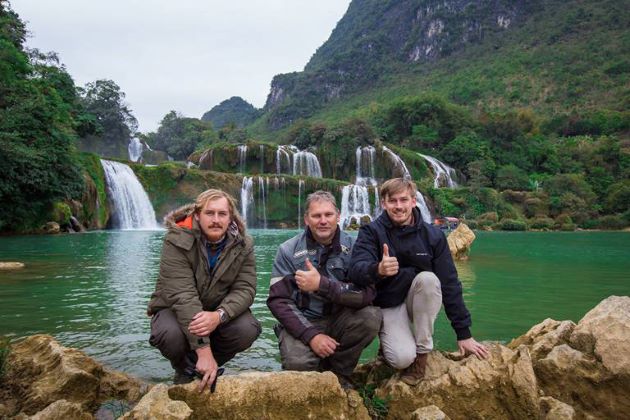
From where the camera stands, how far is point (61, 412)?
2.01m

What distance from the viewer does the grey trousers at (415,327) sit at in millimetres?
2592

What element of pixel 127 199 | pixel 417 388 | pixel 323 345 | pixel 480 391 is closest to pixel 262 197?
pixel 127 199

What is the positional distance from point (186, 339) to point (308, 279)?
0.81m

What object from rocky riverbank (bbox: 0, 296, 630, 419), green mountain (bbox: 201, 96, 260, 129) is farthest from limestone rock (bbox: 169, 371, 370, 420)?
green mountain (bbox: 201, 96, 260, 129)

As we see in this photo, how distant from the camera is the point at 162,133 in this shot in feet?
224

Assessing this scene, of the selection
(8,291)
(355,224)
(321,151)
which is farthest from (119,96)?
(8,291)

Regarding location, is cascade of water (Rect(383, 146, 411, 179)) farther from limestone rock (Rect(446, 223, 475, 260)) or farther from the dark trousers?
the dark trousers

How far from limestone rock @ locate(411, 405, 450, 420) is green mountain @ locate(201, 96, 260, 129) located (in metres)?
119

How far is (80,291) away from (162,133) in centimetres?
6709

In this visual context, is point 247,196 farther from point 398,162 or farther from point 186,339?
point 186,339

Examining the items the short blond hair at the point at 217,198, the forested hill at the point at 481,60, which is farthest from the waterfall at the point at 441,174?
the short blond hair at the point at 217,198

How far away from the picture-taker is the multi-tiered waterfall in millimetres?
34531

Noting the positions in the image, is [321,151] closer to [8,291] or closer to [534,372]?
[8,291]

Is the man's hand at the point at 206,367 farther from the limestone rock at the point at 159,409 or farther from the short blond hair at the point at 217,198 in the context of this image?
the short blond hair at the point at 217,198
